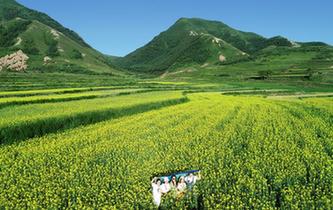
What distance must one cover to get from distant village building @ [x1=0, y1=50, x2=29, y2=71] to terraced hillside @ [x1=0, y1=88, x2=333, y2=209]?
526 ft

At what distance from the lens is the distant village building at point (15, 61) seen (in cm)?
17141

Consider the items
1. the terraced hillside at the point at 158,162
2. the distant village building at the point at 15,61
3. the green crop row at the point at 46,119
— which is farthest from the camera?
the distant village building at the point at 15,61

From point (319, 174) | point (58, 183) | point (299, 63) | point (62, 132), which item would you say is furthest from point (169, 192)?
point (299, 63)

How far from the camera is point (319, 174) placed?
13164 mm

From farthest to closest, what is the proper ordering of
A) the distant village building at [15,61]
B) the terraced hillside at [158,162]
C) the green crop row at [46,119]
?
the distant village building at [15,61] → the green crop row at [46,119] → the terraced hillside at [158,162]

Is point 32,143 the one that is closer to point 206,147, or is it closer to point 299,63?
point 206,147

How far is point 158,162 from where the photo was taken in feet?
48.9

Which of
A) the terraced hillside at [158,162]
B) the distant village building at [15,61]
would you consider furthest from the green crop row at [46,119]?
the distant village building at [15,61]

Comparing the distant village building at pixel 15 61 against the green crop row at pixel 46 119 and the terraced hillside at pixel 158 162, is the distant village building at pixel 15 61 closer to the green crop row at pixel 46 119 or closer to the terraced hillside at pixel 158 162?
the green crop row at pixel 46 119

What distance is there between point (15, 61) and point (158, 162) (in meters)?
186

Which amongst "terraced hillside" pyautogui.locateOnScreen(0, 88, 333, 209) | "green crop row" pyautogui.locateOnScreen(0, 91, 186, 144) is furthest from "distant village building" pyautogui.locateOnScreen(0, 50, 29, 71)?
"terraced hillside" pyautogui.locateOnScreen(0, 88, 333, 209)

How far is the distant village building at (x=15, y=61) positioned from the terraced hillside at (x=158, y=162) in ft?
526

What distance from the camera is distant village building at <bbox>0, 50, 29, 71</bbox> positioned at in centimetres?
17141

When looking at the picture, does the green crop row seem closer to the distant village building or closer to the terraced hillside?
the terraced hillside
